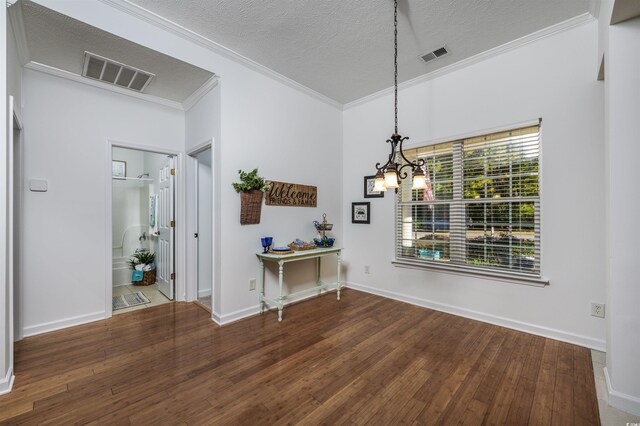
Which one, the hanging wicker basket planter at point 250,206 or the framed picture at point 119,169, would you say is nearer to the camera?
the hanging wicker basket planter at point 250,206

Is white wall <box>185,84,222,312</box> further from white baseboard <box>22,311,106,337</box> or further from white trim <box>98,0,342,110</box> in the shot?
white baseboard <box>22,311,106,337</box>

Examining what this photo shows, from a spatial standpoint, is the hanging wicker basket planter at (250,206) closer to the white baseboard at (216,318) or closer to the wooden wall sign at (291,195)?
the wooden wall sign at (291,195)

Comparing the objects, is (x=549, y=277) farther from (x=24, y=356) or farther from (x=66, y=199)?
(x=66, y=199)

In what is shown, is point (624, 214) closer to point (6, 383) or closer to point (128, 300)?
point (6, 383)

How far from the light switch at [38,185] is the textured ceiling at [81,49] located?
1.19 metres

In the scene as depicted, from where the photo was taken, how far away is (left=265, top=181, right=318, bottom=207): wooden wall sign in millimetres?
3514

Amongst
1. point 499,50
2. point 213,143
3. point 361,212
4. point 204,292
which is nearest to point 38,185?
point 213,143

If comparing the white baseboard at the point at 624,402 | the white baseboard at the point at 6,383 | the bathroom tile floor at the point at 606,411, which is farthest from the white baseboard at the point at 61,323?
the white baseboard at the point at 624,402

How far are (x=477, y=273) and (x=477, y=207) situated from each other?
2.48 feet

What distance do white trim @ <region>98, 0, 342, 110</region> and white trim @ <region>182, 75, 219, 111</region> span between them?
1.01ft

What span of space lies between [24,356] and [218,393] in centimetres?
186

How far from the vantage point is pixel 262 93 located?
343 cm

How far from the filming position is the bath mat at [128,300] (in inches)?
140

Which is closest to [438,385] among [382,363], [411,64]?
[382,363]
